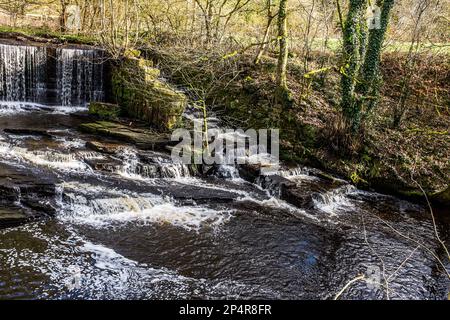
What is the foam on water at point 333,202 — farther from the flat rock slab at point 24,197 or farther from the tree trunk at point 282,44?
the flat rock slab at point 24,197

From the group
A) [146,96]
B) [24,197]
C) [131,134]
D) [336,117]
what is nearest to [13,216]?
[24,197]

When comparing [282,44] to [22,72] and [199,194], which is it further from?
[22,72]

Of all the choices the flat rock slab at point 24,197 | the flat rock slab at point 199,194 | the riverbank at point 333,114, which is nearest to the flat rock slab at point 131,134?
the riverbank at point 333,114

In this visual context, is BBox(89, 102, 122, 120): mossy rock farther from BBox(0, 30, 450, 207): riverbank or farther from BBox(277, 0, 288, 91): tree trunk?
BBox(277, 0, 288, 91): tree trunk

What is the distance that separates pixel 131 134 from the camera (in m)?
12.9

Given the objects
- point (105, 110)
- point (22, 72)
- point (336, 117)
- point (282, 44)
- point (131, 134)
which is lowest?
point (131, 134)

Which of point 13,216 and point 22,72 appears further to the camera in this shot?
point 22,72

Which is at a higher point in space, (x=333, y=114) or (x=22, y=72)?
(x=22, y=72)

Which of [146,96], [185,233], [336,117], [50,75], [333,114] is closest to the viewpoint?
[185,233]

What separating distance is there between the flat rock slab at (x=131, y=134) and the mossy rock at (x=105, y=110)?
1037 mm

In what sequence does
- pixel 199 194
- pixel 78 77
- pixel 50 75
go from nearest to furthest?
pixel 199 194, pixel 50 75, pixel 78 77

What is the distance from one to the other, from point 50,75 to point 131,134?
21.9 feet

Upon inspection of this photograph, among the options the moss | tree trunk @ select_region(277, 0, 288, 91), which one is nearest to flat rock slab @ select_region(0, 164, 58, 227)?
the moss
